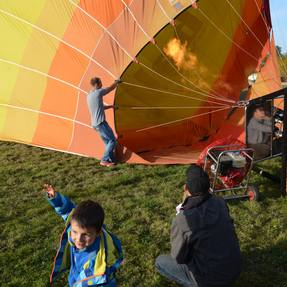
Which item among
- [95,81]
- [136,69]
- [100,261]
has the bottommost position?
[100,261]

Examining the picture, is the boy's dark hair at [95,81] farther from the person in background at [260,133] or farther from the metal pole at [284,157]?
the metal pole at [284,157]

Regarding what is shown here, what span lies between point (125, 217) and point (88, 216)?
224 centimetres

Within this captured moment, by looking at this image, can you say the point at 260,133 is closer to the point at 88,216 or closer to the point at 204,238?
the point at 204,238

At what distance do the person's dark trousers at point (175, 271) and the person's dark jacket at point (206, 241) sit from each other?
20 centimetres

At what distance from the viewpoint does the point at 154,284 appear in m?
3.39

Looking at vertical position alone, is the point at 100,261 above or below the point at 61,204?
below

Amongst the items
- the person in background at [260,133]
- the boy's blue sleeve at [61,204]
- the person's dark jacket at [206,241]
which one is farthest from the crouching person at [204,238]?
the person in background at [260,133]

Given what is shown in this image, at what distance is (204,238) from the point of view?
2.78 meters

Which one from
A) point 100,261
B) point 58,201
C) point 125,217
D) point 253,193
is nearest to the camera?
point 100,261

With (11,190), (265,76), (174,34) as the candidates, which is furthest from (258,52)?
(11,190)

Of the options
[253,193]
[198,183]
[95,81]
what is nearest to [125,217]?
[253,193]

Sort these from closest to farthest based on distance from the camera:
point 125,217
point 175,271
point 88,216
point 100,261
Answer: point 88,216, point 100,261, point 175,271, point 125,217

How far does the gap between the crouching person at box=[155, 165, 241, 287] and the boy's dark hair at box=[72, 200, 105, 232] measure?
0.65 meters

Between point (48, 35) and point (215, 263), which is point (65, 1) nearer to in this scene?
point (48, 35)
